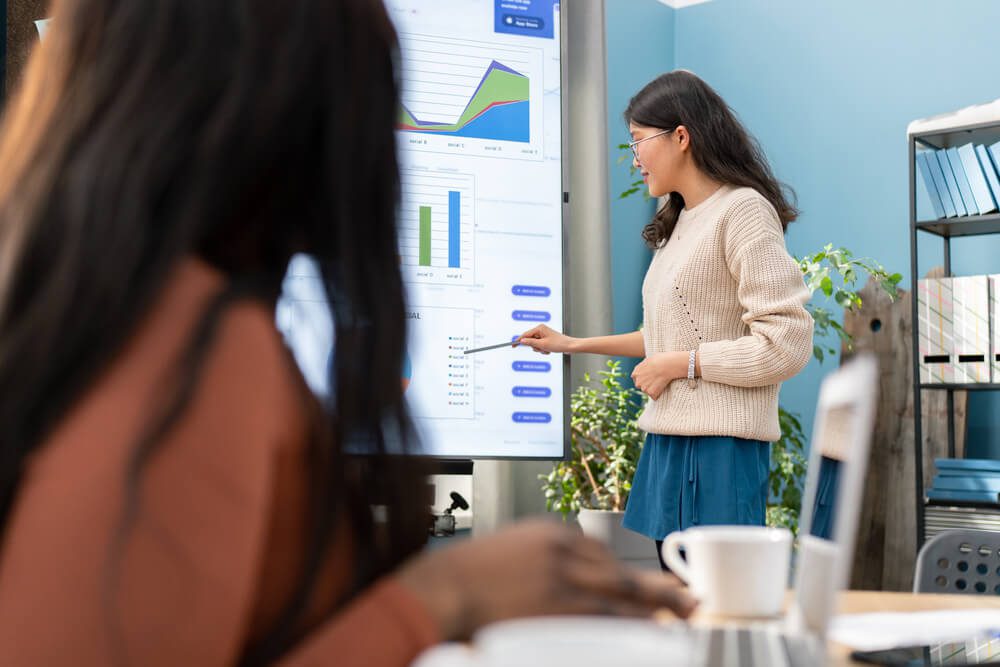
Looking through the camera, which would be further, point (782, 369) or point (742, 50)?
point (742, 50)

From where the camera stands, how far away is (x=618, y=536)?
10.2ft

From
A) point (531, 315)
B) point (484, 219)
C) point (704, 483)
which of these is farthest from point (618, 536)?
point (484, 219)

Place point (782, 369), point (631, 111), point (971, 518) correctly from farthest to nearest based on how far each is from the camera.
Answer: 1. point (971, 518)
2. point (631, 111)
3. point (782, 369)

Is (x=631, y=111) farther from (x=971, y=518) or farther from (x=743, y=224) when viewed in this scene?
(x=971, y=518)

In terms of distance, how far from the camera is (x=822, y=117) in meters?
4.10

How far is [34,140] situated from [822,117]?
396 centimetres

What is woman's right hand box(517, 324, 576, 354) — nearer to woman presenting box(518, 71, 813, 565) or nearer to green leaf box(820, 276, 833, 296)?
woman presenting box(518, 71, 813, 565)

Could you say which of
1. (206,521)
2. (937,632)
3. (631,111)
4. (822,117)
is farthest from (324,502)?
(822,117)

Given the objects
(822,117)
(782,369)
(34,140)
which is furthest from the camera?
(822,117)

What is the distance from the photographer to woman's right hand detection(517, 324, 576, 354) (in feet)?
6.71

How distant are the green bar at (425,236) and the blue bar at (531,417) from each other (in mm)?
365

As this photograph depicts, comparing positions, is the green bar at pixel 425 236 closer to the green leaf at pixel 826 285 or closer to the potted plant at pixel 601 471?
the potted plant at pixel 601 471

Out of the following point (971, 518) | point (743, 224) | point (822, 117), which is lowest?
point (971, 518)

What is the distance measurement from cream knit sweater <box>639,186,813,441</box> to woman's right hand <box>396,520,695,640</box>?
158cm
